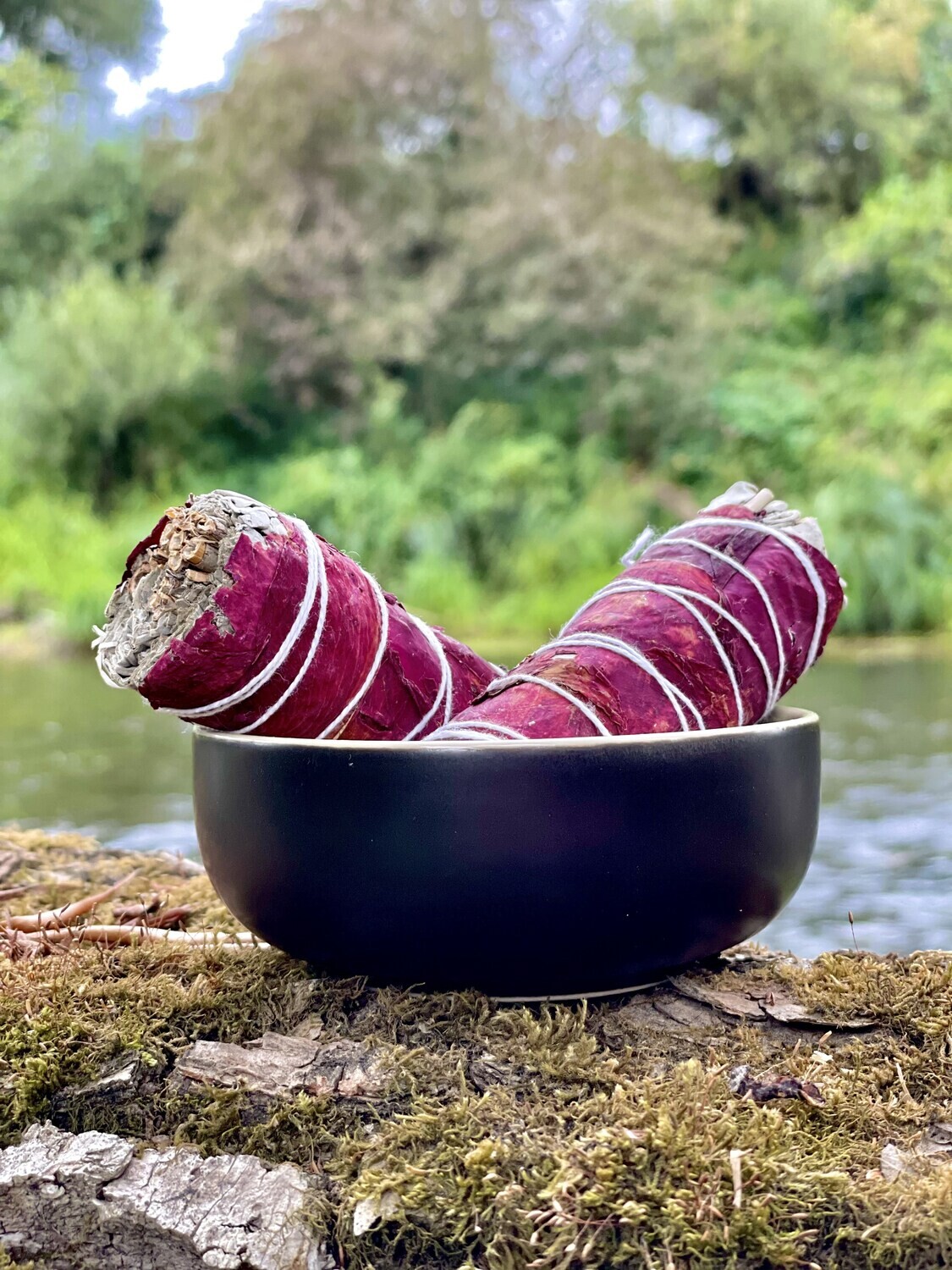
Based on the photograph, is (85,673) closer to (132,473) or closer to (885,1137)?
(132,473)

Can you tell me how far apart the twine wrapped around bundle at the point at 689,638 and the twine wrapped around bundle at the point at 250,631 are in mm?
106

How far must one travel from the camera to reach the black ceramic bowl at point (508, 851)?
1009 mm

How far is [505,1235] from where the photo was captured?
2.74 feet

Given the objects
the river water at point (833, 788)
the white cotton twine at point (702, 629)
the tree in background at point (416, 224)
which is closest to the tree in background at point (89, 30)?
the tree in background at point (416, 224)

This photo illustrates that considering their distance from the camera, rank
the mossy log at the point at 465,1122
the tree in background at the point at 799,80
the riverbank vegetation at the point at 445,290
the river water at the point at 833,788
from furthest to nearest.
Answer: the tree in background at the point at 799,80
the riverbank vegetation at the point at 445,290
the river water at the point at 833,788
the mossy log at the point at 465,1122

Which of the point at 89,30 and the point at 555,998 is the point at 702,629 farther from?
the point at 89,30

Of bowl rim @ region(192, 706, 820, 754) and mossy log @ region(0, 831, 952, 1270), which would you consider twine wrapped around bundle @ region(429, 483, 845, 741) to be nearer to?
bowl rim @ region(192, 706, 820, 754)

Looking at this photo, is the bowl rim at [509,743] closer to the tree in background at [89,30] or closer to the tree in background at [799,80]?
the tree in background at [89,30]

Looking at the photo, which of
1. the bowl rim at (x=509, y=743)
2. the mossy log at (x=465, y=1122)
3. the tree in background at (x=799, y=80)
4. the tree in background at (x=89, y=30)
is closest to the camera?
the mossy log at (x=465, y=1122)

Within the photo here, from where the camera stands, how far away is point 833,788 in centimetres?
252

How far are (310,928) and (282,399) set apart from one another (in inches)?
330

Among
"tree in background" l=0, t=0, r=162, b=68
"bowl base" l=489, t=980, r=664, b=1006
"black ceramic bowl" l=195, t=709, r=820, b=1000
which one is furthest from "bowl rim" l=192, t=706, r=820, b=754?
"tree in background" l=0, t=0, r=162, b=68

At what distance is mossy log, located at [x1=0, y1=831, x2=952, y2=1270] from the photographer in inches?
33.1

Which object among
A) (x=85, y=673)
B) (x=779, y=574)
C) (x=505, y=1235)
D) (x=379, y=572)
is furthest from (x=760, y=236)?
(x=505, y=1235)
